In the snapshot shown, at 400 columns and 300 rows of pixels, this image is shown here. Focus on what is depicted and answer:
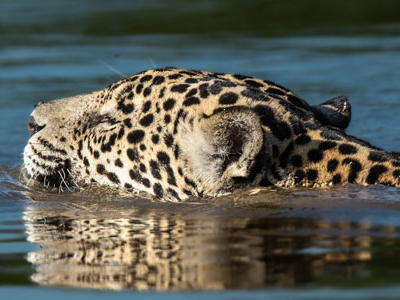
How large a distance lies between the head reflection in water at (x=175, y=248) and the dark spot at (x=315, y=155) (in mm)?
492

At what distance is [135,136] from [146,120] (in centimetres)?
16

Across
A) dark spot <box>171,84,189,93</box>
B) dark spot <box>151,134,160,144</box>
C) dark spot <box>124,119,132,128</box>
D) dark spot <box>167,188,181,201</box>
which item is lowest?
dark spot <box>167,188,181,201</box>

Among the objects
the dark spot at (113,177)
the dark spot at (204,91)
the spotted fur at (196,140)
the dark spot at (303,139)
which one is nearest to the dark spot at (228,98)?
the spotted fur at (196,140)

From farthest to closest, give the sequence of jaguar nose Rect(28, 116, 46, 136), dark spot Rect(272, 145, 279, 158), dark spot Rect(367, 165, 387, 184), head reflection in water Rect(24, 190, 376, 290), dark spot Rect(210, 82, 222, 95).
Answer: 1. jaguar nose Rect(28, 116, 46, 136)
2. dark spot Rect(210, 82, 222, 95)
3. dark spot Rect(272, 145, 279, 158)
4. dark spot Rect(367, 165, 387, 184)
5. head reflection in water Rect(24, 190, 376, 290)

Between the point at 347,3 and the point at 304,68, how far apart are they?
6767 mm

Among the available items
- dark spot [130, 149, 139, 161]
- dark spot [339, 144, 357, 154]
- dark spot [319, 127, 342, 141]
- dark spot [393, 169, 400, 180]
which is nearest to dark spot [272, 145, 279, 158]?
dark spot [319, 127, 342, 141]

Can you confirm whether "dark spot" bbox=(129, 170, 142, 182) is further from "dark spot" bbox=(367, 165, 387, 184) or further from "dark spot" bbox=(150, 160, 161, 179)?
"dark spot" bbox=(367, 165, 387, 184)

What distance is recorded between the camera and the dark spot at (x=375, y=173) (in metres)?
7.21

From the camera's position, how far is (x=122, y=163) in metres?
8.12

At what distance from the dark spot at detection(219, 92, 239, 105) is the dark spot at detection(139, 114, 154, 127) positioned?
715 millimetres

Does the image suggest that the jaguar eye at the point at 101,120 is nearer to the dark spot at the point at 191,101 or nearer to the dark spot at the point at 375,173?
the dark spot at the point at 191,101

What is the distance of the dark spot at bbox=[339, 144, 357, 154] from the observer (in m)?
7.26

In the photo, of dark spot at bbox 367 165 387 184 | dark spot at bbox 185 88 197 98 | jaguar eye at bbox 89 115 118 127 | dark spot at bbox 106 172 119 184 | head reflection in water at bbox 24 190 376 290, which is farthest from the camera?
jaguar eye at bbox 89 115 118 127

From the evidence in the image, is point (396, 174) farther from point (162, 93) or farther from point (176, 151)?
point (162, 93)
